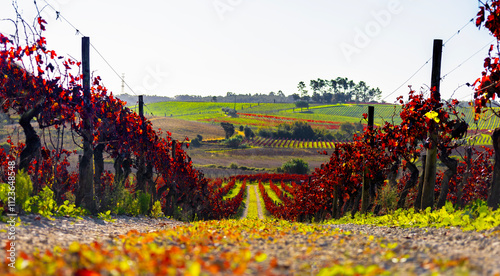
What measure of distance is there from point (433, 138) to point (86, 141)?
882 cm

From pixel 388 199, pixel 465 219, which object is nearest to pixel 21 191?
pixel 465 219

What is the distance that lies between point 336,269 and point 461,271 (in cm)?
95

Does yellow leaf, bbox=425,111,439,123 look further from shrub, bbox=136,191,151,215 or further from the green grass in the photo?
shrub, bbox=136,191,151,215

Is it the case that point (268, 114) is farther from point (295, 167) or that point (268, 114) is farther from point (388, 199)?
point (388, 199)

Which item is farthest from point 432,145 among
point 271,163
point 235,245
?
point 271,163

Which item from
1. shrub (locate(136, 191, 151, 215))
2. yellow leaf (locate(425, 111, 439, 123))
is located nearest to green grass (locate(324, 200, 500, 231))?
yellow leaf (locate(425, 111, 439, 123))

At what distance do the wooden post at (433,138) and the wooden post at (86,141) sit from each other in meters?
8.36

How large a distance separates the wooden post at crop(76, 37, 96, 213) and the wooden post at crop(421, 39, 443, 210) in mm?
8363

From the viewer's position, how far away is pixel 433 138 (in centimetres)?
970

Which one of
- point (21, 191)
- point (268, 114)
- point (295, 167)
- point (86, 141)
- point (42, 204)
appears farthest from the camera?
point (268, 114)

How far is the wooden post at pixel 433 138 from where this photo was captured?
31.4ft

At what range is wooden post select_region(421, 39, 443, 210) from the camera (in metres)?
9.56


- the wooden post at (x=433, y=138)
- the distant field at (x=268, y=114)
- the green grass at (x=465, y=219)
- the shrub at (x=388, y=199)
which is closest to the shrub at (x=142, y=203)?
the shrub at (x=388, y=199)

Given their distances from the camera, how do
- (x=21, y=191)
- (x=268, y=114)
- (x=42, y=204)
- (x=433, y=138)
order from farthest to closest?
1. (x=268, y=114)
2. (x=433, y=138)
3. (x=42, y=204)
4. (x=21, y=191)
